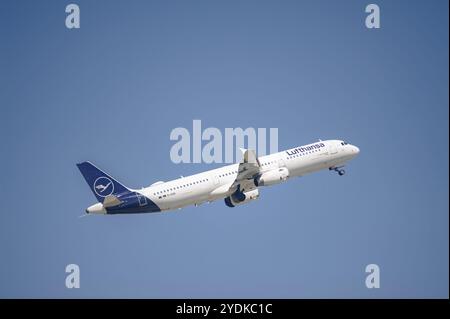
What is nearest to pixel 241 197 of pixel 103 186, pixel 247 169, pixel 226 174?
pixel 226 174

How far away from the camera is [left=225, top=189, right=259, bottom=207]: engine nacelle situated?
307 feet

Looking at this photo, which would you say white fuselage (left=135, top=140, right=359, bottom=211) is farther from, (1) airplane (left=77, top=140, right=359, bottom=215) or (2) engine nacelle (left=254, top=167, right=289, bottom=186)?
(2) engine nacelle (left=254, top=167, right=289, bottom=186)

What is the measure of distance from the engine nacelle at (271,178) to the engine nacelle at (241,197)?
2.57 m

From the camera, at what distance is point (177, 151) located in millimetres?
104500

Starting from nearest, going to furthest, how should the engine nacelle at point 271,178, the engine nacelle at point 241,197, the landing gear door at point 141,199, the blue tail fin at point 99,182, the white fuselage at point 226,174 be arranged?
the blue tail fin at point 99,182
the landing gear door at point 141,199
the white fuselage at point 226,174
the engine nacelle at point 271,178
the engine nacelle at point 241,197

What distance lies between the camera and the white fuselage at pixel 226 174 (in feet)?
288

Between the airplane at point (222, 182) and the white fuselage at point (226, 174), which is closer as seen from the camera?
the airplane at point (222, 182)

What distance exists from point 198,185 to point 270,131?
28128 mm

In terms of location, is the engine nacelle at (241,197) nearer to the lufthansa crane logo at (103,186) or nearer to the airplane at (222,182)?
the airplane at (222,182)

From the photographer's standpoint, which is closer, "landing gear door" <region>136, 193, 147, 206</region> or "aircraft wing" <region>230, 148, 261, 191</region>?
"landing gear door" <region>136, 193, 147, 206</region>

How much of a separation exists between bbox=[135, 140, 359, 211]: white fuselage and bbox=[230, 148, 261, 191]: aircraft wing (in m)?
0.69

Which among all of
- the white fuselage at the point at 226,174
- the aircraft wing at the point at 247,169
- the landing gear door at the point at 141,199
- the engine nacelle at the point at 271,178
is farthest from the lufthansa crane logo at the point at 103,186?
the engine nacelle at the point at 271,178

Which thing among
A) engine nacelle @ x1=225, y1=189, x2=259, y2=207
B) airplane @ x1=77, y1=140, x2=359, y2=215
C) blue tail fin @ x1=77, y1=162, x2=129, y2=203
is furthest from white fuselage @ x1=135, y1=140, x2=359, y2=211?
blue tail fin @ x1=77, y1=162, x2=129, y2=203
